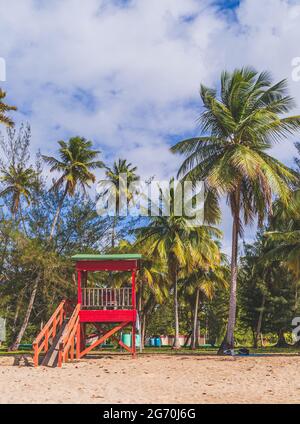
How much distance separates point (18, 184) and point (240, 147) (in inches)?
957

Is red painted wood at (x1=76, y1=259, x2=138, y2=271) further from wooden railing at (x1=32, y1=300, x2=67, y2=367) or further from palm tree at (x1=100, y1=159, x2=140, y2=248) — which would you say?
palm tree at (x1=100, y1=159, x2=140, y2=248)

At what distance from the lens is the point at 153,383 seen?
1191 centimetres

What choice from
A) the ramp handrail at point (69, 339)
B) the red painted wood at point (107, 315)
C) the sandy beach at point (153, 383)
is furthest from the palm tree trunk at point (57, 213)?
the sandy beach at point (153, 383)

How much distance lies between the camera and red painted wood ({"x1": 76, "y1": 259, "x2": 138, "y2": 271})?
20.5 meters

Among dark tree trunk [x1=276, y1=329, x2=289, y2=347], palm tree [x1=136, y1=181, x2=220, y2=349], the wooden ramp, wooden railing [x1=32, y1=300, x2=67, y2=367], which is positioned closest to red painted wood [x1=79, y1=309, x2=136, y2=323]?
wooden railing [x1=32, y1=300, x2=67, y2=367]

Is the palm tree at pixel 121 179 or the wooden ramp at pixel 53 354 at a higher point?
the palm tree at pixel 121 179

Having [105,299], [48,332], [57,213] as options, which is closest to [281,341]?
[57,213]

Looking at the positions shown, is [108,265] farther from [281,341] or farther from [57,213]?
[281,341]

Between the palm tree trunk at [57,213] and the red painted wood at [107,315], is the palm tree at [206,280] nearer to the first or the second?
the palm tree trunk at [57,213]

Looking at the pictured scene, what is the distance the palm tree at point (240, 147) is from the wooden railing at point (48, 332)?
7106 mm

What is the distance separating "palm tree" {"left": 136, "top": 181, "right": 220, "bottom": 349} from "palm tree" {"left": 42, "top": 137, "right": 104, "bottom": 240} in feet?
18.9

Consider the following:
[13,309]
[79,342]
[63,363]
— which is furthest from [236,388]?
[13,309]

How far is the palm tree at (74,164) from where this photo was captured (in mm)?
36375

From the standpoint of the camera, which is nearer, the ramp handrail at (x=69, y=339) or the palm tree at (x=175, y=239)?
the ramp handrail at (x=69, y=339)
